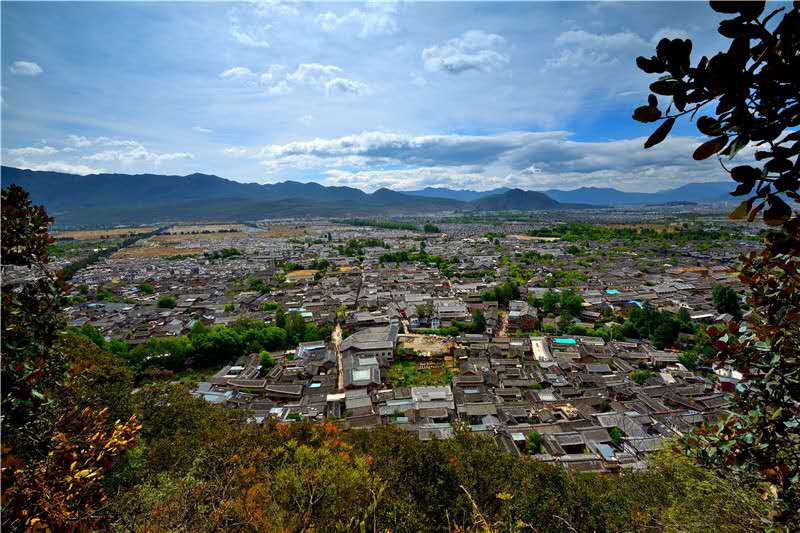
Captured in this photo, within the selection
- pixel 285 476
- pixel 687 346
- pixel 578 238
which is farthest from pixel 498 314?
pixel 578 238

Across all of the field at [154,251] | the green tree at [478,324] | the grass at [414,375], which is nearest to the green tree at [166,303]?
the grass at [414,375]

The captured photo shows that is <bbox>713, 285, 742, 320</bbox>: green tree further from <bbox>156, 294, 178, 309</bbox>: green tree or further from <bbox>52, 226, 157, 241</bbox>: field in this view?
<bbox>52, 226, 157, 241</bbox>: field

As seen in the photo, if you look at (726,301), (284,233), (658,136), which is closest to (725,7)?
(658,136)

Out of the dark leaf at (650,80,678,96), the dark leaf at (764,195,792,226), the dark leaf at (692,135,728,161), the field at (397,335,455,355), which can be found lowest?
the field at (397,335,455,355)

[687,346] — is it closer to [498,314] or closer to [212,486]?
[498,314]

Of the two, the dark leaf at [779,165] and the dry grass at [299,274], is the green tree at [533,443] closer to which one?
the dark leaf at [779,165]

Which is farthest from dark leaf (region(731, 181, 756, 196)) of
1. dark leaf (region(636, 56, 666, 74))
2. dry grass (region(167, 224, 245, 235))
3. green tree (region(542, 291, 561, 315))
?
dry grass (region(167, 224, 245, 235))

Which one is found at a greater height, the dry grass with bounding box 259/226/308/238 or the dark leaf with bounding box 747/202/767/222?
the dark leaf with bounding box 747/202/767/222
